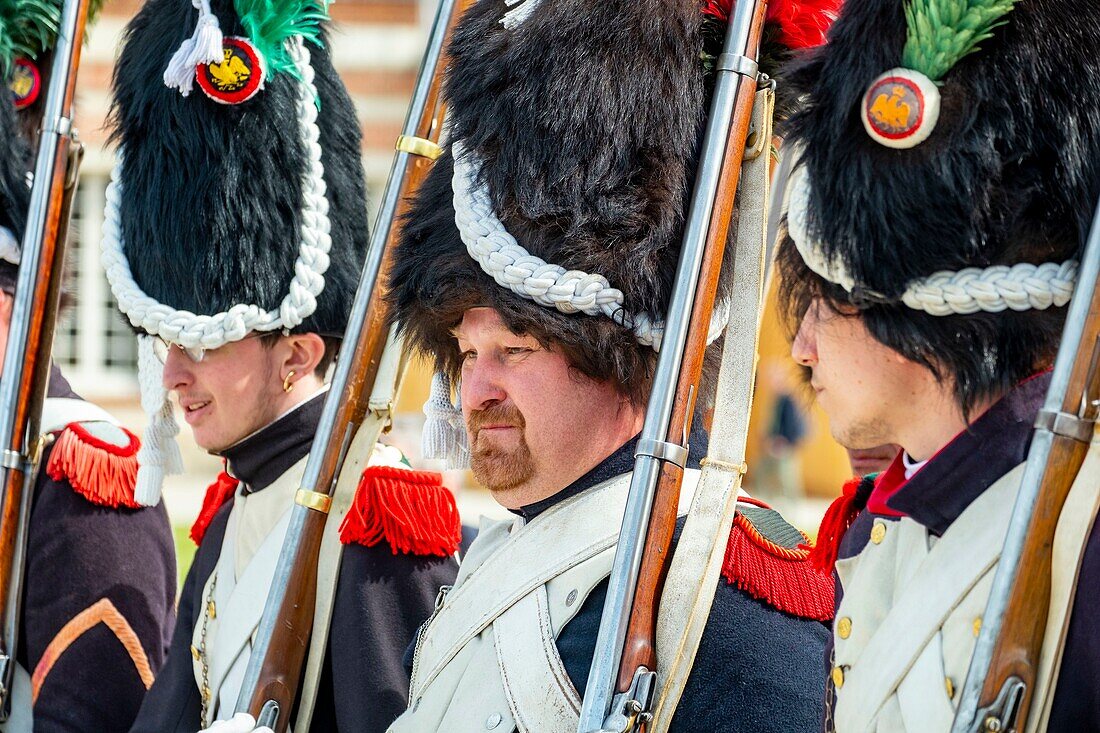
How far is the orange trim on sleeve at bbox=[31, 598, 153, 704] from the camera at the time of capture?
3.48 m

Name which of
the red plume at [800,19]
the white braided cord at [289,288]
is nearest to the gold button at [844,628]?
the red plume at [800,19]

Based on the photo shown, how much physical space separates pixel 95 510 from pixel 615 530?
175 cm

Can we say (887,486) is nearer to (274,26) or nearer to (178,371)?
(178,371)

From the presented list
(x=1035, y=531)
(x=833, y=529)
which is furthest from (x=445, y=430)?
(x=1035, y=531)

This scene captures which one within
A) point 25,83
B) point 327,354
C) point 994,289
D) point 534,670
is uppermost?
point 25,83

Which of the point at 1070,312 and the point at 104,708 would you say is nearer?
the point at 1070,312

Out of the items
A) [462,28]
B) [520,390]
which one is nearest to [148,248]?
[462,28]

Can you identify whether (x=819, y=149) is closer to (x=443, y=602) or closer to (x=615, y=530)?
(x=615, y=530)

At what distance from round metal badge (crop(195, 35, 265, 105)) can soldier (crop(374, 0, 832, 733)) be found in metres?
0.97

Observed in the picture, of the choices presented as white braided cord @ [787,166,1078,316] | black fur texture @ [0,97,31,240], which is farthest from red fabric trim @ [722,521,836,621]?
black fur texture @ [0,97,31,240]

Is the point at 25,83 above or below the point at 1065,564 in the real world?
above

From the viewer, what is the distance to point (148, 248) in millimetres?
3502

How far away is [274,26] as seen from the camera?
11.3 feet

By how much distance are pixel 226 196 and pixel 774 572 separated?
67.1 inches
